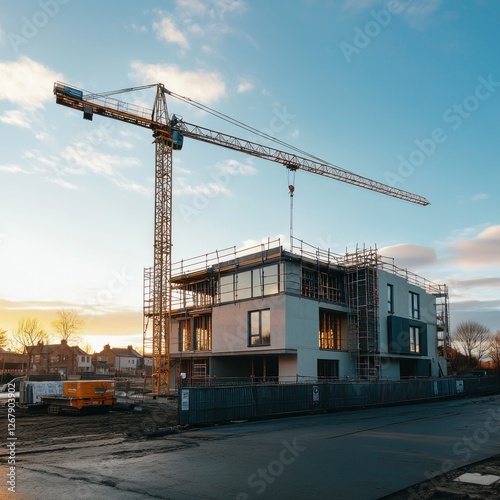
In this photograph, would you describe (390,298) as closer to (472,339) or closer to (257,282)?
(257,282)

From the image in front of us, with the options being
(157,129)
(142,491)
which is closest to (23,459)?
(142,491)

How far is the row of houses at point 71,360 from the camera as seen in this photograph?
4429 inches

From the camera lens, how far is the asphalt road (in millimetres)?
10164

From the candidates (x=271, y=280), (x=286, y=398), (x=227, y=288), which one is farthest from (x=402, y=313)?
(x=286, y=398)

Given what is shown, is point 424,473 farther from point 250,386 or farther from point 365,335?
point 365,335

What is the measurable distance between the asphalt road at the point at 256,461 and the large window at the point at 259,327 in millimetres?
14967

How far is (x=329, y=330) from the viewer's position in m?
39.7

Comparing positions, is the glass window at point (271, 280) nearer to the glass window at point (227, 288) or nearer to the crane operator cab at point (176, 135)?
the glass window at point (227, 288)

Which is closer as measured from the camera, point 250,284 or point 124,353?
point 250,284

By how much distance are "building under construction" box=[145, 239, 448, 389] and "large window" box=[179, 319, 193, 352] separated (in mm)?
81

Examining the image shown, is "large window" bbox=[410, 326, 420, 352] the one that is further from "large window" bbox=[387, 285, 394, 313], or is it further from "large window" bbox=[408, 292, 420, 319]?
"large window" bbox=[387, 285, 394, 313]

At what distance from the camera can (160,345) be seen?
142 feet

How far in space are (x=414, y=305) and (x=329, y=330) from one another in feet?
32.4

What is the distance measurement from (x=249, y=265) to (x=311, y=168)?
857 inches
